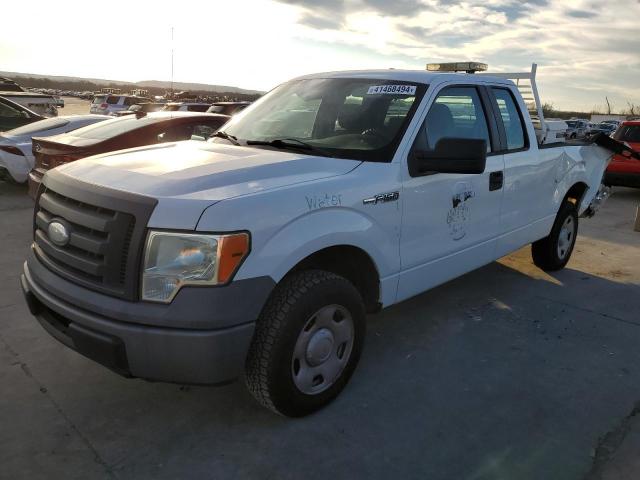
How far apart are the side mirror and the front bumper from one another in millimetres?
1325

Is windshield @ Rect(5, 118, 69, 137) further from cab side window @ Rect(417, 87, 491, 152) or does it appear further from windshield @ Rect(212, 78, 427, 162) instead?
cab side window @ Rect(417, 87, 491, 152)

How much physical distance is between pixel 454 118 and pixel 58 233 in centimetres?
267

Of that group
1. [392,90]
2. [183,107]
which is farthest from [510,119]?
[183,107]

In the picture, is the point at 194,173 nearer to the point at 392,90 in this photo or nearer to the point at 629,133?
the point at 392,90

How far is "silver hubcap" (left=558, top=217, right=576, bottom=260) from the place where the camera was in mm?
5670

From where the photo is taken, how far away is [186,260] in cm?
240

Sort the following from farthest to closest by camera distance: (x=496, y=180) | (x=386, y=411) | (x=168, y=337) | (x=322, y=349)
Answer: (x=496, y=180) → (x=386, y=411) → (x=322, y=349) → (x=168, y=337)

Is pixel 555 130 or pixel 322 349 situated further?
pixel 555 130

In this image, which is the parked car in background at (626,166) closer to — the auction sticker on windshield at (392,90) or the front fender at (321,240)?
the auction sticker on windshield at (392,90)

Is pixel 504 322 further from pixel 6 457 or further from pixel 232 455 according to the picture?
pixel 6 457

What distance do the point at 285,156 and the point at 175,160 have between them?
2.07 feet

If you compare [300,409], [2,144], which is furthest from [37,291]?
[2,144]

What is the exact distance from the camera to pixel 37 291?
2.86 meters

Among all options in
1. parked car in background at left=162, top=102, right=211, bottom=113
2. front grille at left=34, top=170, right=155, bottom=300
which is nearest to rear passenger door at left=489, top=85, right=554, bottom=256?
front grille at left=34, top=170, right=155, bottom=300
